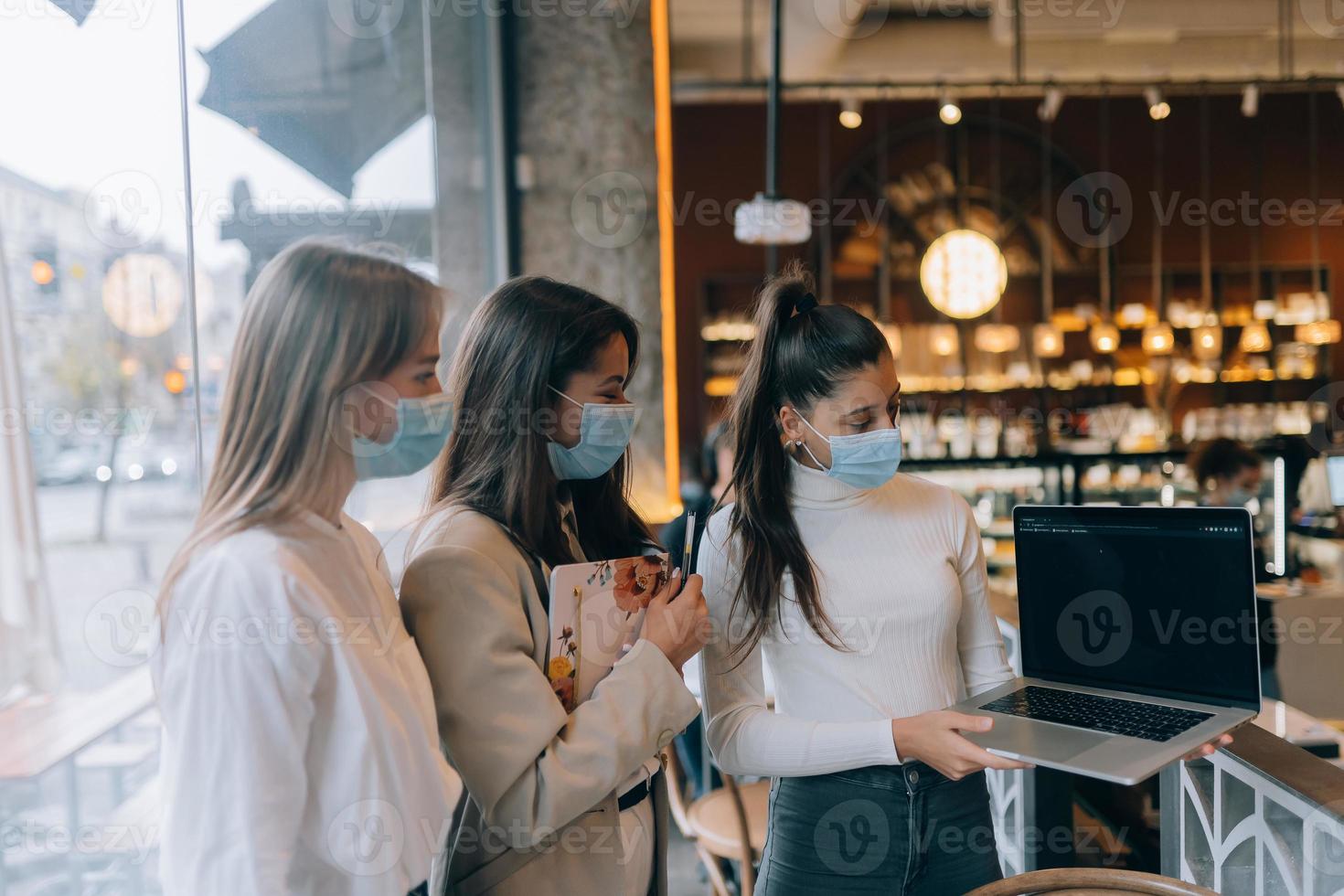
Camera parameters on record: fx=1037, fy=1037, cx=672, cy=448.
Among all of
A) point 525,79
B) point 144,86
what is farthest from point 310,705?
point 525,79

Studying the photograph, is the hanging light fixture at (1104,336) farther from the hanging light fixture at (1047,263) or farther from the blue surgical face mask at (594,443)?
the blue surgical face mask at (594,443)

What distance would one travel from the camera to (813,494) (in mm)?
1564

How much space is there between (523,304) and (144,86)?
2.48 feet

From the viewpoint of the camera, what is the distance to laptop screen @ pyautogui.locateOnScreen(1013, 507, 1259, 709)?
1354mm

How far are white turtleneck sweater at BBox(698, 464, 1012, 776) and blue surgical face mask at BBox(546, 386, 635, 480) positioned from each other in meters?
0.28

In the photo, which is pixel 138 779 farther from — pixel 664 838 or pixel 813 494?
pixel 813 494

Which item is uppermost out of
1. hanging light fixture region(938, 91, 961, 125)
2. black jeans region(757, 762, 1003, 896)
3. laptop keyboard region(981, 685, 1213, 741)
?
hanging light fixture region(938, 91, 961, 125)

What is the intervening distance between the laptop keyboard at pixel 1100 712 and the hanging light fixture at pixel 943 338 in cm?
761

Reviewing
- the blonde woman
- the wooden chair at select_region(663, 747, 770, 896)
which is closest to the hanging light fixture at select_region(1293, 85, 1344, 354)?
the wooden chair at select_region(663, 747, 770, 896)

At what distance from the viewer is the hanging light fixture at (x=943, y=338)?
880cm

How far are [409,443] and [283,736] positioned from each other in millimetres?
328

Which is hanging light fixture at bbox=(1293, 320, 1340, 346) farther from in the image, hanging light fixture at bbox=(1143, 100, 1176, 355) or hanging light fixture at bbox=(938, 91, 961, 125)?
hanging light fixture at bbox=(938, 91, 961, 125)

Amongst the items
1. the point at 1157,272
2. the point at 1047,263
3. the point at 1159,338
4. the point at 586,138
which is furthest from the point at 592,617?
the point at 1157,272

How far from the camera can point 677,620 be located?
53.1 inches
